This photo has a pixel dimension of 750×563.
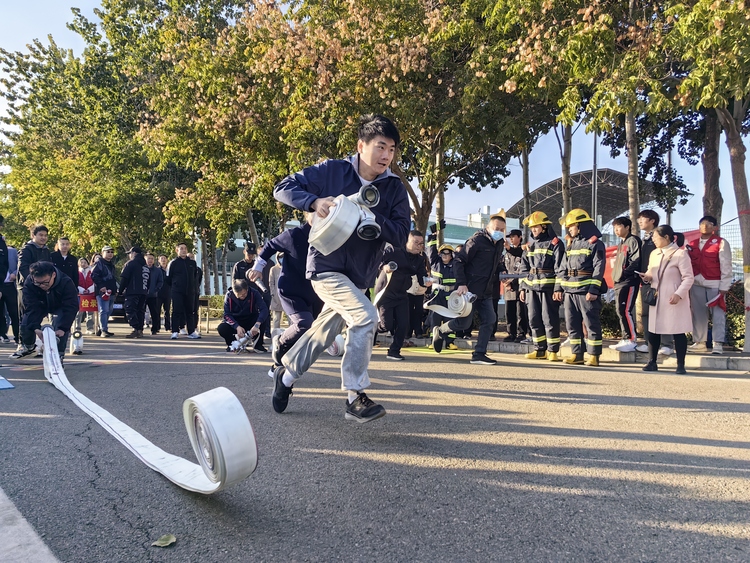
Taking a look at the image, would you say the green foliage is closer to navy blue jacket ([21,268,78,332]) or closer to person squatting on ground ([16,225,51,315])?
navy blue jacket ([21,268,78,332])

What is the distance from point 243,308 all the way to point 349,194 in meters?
5.66

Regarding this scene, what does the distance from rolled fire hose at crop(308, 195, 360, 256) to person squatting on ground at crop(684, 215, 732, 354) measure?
7133 mm

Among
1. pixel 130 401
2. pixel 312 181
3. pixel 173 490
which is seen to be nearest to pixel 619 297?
pixel 312 181

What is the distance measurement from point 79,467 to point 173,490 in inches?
29.8

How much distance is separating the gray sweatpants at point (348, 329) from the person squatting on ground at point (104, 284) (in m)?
10.1

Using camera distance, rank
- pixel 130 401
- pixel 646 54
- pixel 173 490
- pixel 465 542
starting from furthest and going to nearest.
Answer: pixel 646 54 < pixel 130 401 < pixel 173 490 < pixel 465 542

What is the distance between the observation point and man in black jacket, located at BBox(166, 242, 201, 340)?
13.1 m

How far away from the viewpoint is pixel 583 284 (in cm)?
813

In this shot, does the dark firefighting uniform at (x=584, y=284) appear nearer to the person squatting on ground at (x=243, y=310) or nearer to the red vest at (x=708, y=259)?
the red vest at (x=708, y=259)

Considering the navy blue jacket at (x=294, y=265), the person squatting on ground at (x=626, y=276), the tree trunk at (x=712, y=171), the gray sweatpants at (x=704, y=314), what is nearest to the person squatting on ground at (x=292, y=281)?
the navy blue jacket at (x=294, y=265)

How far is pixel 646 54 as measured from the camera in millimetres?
8703

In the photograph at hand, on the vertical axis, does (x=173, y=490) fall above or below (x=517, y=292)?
below

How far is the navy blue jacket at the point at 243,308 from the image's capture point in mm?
9430

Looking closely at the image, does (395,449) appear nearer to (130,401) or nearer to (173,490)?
(173,490)
